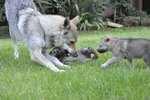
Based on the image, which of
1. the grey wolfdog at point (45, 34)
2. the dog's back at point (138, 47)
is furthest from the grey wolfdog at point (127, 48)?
the grey wolfdog at point (45, 34)

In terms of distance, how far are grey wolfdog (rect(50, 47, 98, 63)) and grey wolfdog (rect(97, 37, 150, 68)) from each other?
63 cm

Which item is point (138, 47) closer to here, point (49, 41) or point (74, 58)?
point (74, 58)

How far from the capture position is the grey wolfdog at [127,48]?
5.44 metres

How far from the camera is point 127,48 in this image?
5.65 metres

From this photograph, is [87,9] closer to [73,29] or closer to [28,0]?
[28,0]

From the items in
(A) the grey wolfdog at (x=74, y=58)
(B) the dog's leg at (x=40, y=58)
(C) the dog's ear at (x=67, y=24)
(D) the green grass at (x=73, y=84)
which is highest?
(C) the dog's ear at (x=67, y=24)

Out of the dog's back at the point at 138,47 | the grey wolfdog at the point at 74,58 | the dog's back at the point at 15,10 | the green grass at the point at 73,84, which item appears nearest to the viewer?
the green grass at the point at 73,84

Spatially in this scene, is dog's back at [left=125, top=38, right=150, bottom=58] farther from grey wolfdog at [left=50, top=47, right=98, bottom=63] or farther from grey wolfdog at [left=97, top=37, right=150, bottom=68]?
grey wolfdog at [left=50, top=47, right=98, bottom=63]

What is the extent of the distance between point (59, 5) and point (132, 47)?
34.0 feet

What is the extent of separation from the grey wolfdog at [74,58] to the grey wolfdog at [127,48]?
630 millimetres

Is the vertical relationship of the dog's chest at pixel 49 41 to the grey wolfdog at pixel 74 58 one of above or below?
above

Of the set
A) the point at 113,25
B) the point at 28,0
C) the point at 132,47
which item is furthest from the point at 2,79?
the point at 113,25

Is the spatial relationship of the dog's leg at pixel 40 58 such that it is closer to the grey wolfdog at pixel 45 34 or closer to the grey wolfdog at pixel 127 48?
the grey wolfdog at pixel 45 34

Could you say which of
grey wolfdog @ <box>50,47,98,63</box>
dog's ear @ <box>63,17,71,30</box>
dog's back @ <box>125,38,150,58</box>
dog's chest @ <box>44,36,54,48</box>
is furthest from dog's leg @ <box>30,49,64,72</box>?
dog's back @ <box>125,38,150,58</box>
